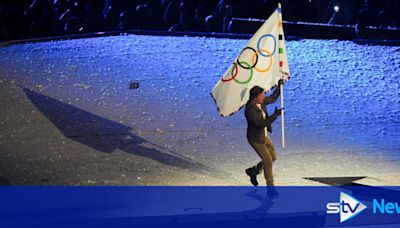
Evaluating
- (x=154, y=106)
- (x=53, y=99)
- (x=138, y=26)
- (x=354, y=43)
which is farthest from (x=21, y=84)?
(x=354, y=43)

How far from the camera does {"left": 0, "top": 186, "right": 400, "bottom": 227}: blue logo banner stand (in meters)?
7.61

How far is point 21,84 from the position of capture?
1329 centimetres

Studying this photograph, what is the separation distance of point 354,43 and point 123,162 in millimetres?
7220

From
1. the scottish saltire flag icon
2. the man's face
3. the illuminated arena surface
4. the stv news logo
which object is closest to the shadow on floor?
the illuminated arena surface

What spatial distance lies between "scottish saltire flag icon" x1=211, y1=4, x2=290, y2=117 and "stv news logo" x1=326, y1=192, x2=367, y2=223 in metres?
1.63

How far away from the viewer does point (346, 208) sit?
306 inches

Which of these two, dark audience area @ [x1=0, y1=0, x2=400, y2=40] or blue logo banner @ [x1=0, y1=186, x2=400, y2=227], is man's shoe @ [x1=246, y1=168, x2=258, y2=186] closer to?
blue logo banner @ [x1=0, y1=186, x2=400, y2=227]

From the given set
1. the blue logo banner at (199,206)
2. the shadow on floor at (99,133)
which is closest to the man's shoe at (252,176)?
the blue logo banner at (199,206)

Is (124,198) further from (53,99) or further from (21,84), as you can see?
(21,84)

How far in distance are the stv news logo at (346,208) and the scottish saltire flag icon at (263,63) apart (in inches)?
64.2

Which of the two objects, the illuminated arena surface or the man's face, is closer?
the man's face

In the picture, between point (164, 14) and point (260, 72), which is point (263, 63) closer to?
point (260, 72)

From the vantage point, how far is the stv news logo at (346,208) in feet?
25.1

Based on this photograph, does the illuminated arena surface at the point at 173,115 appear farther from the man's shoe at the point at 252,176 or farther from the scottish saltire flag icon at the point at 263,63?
the scottish saltire flag icon at the point at 263,63
